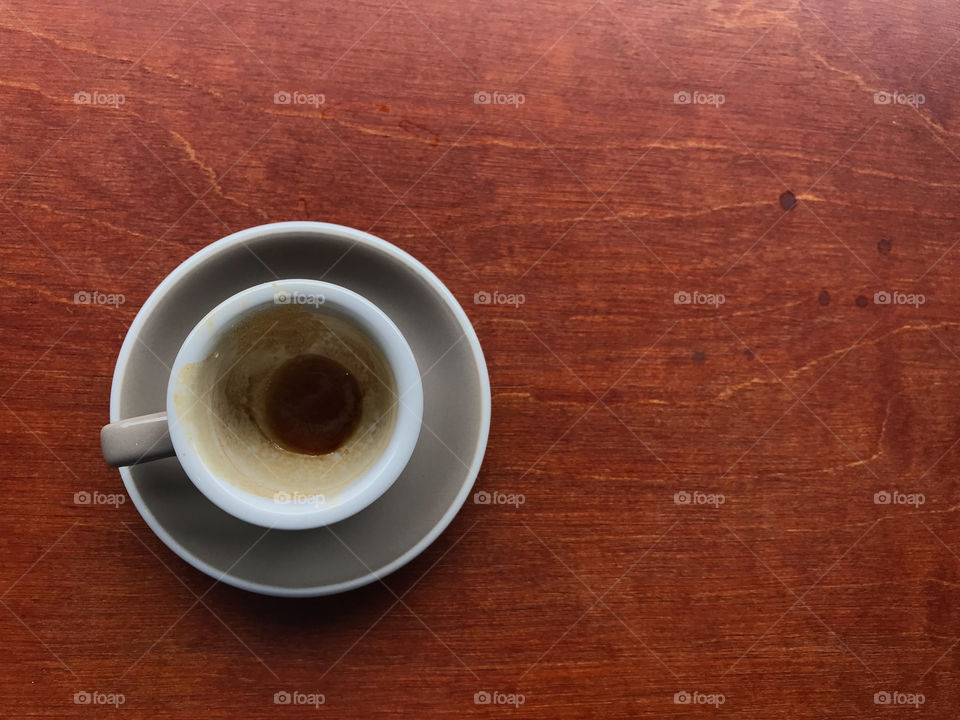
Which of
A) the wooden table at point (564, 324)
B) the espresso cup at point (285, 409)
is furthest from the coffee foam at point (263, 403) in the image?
the wooden table at point (564, 324)

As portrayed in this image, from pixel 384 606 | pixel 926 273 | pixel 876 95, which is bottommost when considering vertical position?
pixel 384 606

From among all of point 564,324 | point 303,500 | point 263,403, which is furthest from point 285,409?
point 564,324

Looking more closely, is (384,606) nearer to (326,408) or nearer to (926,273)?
(326,408)

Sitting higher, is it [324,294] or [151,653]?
[324,294]

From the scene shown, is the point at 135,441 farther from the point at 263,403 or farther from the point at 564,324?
the point at 564,324

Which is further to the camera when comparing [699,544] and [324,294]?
[699,544]

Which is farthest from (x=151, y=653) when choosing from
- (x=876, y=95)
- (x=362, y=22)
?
(x=876, y=95)

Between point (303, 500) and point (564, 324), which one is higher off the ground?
point (564, 324)
